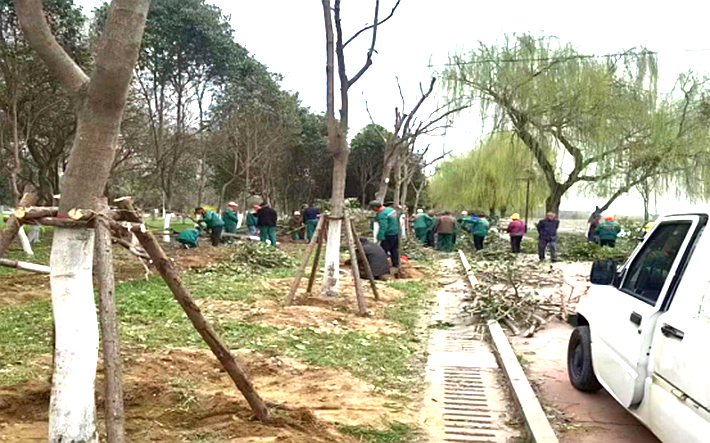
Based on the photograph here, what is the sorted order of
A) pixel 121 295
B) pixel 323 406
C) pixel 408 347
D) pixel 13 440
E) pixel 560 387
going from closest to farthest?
→ 1. pixel 13 440
2. pixel 323 406
3. pixel 560 387
4. pixel 408 347
5. pixel 121 295

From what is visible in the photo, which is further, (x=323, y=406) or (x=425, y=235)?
(x=425, y=235)

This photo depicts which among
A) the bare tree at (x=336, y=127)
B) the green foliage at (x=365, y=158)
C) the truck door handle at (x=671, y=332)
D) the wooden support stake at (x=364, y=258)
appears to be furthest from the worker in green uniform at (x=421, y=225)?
the truck door handle at (x=671, y=332)

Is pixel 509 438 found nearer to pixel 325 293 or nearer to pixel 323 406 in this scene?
pixel 323 406

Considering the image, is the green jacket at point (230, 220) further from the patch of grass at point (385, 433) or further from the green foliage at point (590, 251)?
the patch of grass at point (385, 433)

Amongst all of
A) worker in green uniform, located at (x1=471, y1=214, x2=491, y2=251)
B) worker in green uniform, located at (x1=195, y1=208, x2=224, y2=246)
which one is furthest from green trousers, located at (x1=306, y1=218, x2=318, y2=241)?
worker in green uniform, located at (x1=471, y1=214, x2=491, y2=251)

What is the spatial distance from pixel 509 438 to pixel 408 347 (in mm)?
2834

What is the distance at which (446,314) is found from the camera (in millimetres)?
10031

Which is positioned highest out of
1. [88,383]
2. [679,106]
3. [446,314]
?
[679,106]

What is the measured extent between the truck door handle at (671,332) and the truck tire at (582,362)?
6.56ft

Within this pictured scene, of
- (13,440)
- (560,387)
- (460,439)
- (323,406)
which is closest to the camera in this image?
(13,440)

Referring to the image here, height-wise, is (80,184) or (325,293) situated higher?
(80,184)

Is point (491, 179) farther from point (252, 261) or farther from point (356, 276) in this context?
point (356, 276)

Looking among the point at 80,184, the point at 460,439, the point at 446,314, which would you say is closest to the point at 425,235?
the point at 446,314

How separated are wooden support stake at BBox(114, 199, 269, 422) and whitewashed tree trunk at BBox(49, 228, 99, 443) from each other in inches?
13.3
